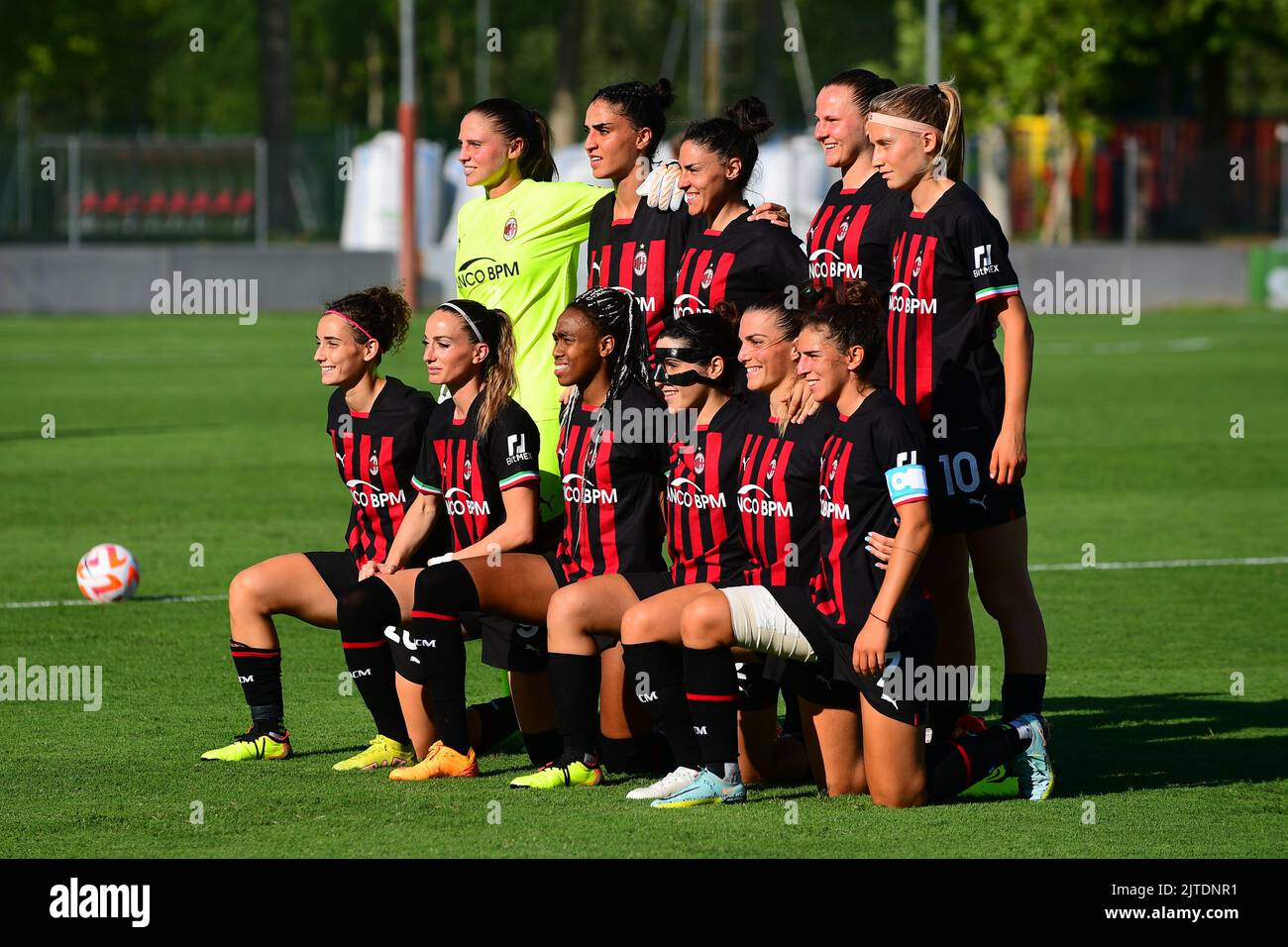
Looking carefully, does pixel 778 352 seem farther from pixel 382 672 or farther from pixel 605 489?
pixel 382 672

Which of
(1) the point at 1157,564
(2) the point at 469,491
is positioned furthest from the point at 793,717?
(1) the point at 1157,564

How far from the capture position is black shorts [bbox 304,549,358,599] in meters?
A: 6.85

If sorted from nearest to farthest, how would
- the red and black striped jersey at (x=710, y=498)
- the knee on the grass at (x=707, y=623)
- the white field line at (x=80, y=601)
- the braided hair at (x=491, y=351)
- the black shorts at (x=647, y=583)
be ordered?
1. the knee on the grass at (x=707, y=623)
2. the red and black striped jersey at (x=710, y=498)
3. the black shorts at (x=647, y=583)
4. the braided hair at (x=491, y=351)
5. the white field line at (x=80, y=601)

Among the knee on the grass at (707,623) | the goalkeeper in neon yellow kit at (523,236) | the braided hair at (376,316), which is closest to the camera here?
the knee on the grass at (707,623)

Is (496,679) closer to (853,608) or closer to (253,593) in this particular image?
(253,593)

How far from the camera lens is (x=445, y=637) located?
21.2 ft

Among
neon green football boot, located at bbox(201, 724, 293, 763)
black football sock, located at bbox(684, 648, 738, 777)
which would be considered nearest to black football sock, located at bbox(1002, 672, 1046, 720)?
black football sock, located at bbox(684, 648, 738, 777)

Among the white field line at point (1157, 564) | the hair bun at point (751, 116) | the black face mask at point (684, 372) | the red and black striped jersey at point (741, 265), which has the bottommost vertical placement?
the white field line at point (1157, 564)

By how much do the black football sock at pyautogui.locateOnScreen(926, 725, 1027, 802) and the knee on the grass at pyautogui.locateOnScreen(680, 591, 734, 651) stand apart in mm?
762

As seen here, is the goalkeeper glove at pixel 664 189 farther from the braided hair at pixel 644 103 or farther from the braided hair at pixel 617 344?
the braided hair at pixel 617 344

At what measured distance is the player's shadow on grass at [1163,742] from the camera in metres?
6.60

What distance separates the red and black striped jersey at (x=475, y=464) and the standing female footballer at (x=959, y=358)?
1.25 metres

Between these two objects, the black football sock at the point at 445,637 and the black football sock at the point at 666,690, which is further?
the black football sock at the point at 445,637

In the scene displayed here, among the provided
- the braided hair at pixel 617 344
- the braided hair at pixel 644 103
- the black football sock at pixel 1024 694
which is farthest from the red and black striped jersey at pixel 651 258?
the black football sock at pixel 1024 694
